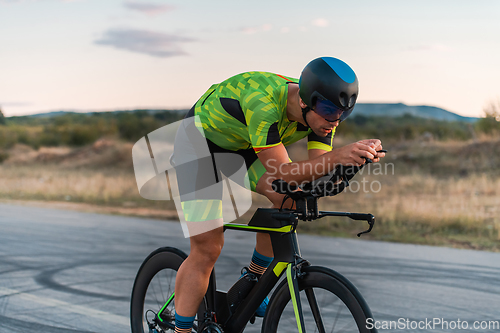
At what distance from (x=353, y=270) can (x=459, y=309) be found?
1.60 m

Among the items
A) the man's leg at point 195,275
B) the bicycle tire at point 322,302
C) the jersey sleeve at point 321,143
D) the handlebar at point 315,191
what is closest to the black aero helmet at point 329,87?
the handlebar at point 315,191

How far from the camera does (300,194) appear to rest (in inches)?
101

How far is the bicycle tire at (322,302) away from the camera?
236cm

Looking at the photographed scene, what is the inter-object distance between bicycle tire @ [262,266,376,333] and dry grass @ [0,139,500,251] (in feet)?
19.5

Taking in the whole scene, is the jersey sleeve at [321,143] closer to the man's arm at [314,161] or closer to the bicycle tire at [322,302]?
the man's arm at [314,161]

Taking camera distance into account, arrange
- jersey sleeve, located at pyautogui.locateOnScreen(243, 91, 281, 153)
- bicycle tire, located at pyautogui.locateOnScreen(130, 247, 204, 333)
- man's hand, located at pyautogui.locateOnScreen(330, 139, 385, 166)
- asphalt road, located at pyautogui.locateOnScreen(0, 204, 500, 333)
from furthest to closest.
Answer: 1. asphalt road, located at pyautogui.locateOnScreen(0, 204, 500, 333)
2. bicycle tire, located at pyautogui.locateOnScreen(130, 247, 204, 333)
3. jersey sleeve, located at pyautogui.locateOnScreen(243, 91, 281, 153)
4. man's hand, located at pyautogui.locateOnScreen(330, 139, 385, 166)

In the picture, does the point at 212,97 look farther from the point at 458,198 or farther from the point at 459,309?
the point at 458,198

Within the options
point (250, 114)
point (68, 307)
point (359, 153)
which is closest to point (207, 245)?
point (250, 114)

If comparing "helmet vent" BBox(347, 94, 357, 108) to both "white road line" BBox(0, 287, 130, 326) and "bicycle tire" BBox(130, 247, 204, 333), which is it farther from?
"white road line" BBox(0, 287, 130, 326)

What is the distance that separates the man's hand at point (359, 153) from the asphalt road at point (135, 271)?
2292mm

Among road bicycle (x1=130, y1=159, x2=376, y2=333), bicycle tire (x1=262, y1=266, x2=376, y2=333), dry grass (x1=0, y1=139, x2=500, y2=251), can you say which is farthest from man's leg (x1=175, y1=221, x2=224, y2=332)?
dry grass (x1=0, y1=139, x2=500, y2=251)

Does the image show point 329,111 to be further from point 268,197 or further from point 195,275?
point 195,275

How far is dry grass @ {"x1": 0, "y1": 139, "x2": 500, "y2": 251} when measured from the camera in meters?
9.33

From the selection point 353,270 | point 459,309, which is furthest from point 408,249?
point 459,309
